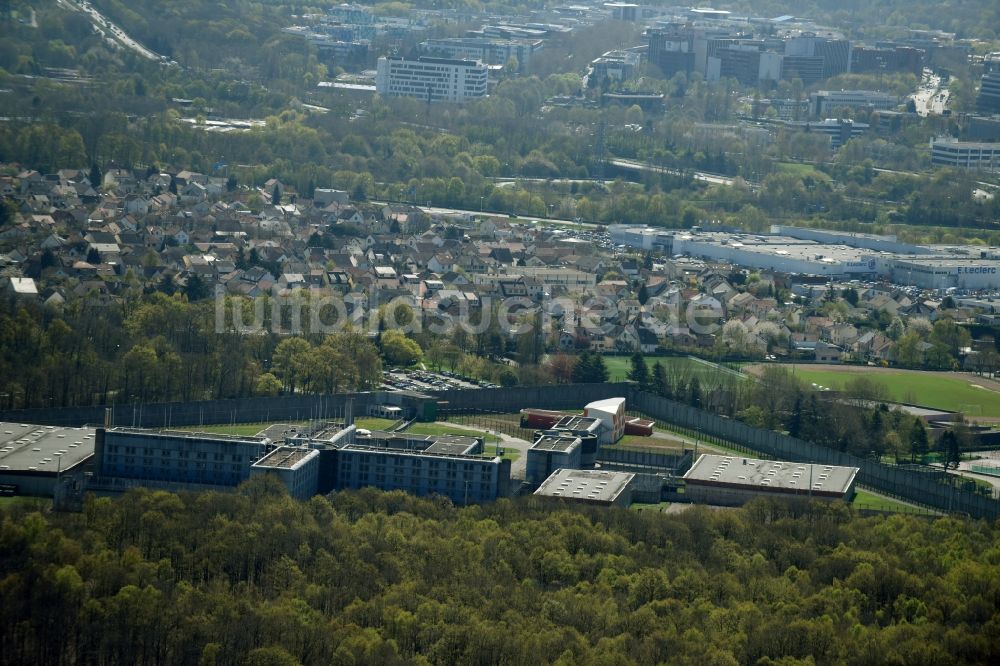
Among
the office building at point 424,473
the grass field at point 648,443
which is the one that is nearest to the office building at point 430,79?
the grass field at point 648,443

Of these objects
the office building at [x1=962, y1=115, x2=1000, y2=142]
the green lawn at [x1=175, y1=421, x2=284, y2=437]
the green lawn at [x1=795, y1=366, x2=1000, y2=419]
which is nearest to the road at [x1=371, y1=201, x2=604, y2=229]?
the green lawn at [x1=795, y1=366, x2=1000, y2=419]

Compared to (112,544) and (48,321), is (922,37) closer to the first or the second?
(48,321)

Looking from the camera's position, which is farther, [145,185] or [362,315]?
[145,185]

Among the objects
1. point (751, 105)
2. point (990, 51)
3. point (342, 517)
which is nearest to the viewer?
point (342, 517)

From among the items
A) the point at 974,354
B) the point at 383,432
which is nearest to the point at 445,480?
the point at 383,432

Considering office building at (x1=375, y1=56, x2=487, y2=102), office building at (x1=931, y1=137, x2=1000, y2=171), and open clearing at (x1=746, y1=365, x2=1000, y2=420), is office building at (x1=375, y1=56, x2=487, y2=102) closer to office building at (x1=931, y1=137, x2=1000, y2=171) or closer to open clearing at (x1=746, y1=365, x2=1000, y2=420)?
office building at (x1=931, y1=137, x2=1000, y2=171)

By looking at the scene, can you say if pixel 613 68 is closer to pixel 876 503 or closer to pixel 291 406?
pixel 291 406
